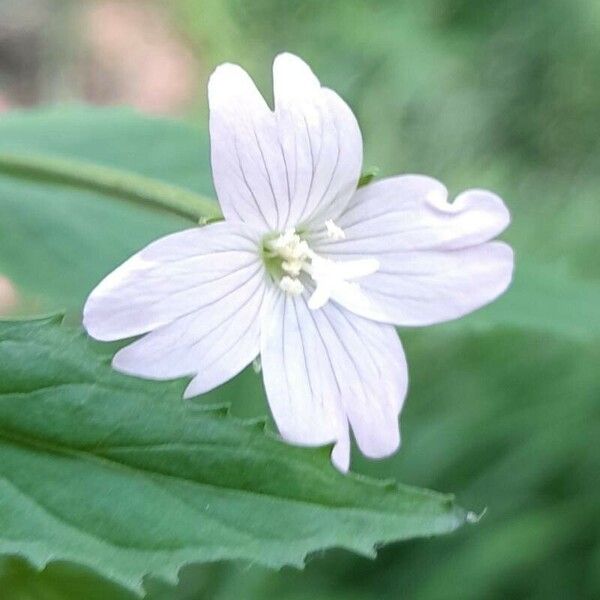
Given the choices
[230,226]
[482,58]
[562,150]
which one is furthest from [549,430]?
[230,226]

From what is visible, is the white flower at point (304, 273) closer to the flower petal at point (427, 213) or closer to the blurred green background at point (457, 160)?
the flower petal at point (427, 213)

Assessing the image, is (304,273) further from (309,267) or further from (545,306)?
(545,306)

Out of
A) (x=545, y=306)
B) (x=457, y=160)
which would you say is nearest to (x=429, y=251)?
(x=545, y=306)

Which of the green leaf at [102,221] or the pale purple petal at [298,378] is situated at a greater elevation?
the pale purple petal at [298,378]

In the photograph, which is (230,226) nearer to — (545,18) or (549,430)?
(549,430)

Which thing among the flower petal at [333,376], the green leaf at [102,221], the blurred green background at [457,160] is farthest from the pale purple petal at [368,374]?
the blurred green background at [457,160]

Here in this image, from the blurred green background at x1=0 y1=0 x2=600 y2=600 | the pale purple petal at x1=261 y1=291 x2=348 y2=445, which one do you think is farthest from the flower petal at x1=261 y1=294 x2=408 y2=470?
the blurred green background at x1=0 y1=0 x2=600 y2=600

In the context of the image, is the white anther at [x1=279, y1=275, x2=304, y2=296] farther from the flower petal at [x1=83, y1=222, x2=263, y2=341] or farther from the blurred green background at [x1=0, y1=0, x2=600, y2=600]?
the blurred green background at [x1=0, y1=0, x2=600, y2=600]
